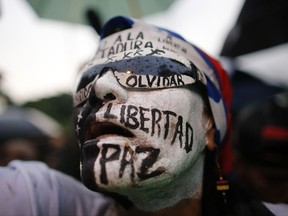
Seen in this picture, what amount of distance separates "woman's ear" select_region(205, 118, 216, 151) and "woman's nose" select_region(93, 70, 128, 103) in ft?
1.47

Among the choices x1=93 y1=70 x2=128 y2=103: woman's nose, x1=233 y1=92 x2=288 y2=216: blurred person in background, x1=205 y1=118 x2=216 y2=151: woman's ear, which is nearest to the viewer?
x1=93 y1=70 x2=128 y2=103: woman's nose

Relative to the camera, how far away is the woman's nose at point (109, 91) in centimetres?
123

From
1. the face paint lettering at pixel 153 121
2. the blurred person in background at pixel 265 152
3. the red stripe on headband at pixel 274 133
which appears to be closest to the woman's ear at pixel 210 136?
the face paint lettering at pixel 153 121

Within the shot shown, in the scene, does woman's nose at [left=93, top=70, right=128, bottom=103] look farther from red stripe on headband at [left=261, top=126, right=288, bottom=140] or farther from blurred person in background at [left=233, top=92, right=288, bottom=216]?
red stripe on headband at [left=261, top=126, right=288, bottom=140]

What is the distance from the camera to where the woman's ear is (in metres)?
1.50

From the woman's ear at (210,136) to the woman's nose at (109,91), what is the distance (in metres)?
0.45

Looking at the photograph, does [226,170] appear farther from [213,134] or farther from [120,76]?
[120,76]

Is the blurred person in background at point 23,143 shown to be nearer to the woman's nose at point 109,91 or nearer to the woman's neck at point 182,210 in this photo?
the woman's neck at point 182,210

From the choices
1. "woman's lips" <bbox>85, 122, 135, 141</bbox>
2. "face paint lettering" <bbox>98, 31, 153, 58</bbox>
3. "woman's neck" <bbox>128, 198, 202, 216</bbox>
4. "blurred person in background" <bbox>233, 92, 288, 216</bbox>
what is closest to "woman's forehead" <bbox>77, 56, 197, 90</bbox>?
"face paint lettering" <bbox>98, 31, 153, 58</bbox>

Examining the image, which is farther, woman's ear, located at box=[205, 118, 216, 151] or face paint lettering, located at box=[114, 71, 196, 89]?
woman's ear, located at box=[205, 118, 216, 151]

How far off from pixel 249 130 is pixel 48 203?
1538 mm

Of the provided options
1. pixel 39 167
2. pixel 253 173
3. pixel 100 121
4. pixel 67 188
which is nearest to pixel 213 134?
pixel 100 121

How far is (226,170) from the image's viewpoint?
1756 mm

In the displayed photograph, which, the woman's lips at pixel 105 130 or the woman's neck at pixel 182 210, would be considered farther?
the woman's neck at pixel 182 210
